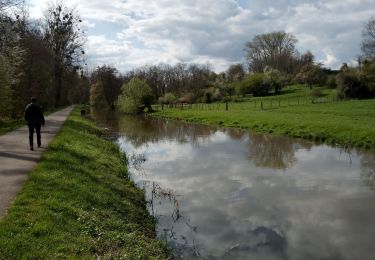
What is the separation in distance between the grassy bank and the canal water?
95 centimetres

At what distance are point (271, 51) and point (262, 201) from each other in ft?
344

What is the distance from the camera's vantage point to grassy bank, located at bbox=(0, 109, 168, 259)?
7570mm

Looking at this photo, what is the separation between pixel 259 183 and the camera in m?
16.8

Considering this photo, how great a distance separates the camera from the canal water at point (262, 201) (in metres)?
10.2

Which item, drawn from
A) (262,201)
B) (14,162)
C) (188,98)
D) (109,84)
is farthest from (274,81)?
(14,162)

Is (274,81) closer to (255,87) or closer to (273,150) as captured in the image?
(255,87)

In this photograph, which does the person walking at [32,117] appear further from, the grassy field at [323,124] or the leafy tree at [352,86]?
the leafy tree at [352,86]

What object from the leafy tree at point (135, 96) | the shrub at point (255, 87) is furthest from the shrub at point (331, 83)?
the leafy tree at point (135, 96)

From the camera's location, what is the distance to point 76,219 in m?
9.33

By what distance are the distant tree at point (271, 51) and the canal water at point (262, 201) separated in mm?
89763

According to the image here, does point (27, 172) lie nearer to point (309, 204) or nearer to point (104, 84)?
point (309, 204)

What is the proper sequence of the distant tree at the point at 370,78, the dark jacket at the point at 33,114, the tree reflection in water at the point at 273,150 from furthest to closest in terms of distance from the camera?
1. the distant tree at the point at 370,78
2. the tree reflection in water at the point at 273,150
3. the dark jacket at the point at 33,114

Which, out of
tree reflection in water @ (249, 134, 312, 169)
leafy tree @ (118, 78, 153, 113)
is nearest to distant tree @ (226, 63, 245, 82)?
leafy tree @ (118, 78, 153, 113)

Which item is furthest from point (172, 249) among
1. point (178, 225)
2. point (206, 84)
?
point (206, 84)
